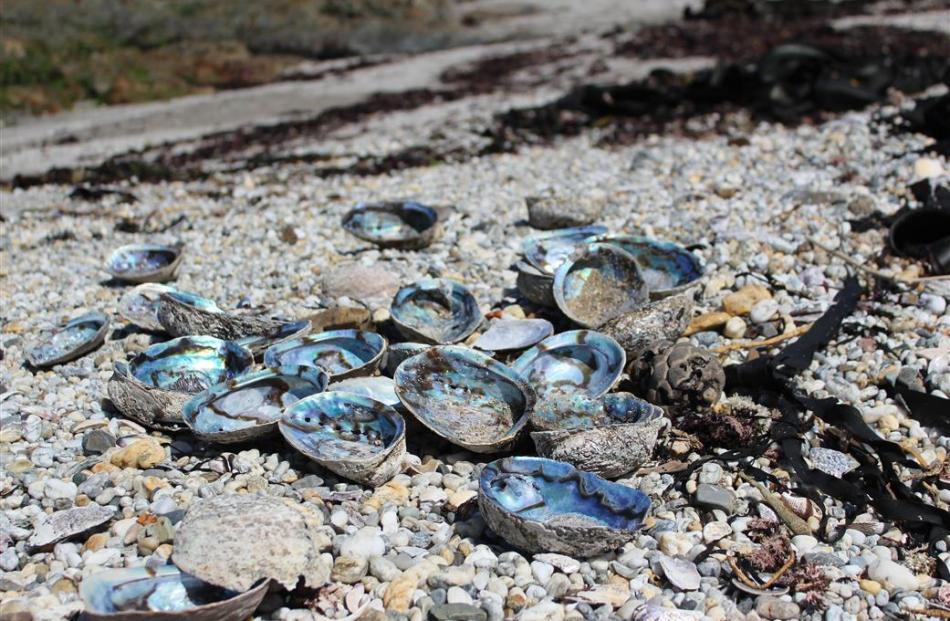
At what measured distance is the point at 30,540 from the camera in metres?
3.66

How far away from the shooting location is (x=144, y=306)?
19.3ft

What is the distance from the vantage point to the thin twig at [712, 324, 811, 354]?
5320 millimetres

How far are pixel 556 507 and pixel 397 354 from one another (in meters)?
1.55

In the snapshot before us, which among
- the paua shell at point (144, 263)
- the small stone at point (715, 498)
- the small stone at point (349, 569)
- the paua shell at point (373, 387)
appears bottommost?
the small stone at point (715, 498)

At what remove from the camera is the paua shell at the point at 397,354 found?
16.1 ft

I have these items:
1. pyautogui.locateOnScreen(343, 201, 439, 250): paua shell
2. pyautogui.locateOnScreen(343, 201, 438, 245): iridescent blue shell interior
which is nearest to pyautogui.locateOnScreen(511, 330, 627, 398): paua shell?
pyautogui.locateOnScreen(343, 201, 439, 250): paua shell

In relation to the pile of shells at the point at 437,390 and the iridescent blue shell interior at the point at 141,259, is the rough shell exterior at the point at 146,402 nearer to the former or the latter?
the pile of shells at the point at 437,390

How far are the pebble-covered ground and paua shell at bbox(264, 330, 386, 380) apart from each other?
2.34ft

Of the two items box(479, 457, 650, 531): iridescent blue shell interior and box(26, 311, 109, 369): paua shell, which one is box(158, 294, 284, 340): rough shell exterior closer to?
box(26, 311, 109, 369): paua shell

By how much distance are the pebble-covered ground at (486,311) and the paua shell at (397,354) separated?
630mm

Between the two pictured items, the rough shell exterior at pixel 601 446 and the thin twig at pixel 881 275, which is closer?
the rough shell exterior at pixel 601 446

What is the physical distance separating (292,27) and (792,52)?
14.7 meters

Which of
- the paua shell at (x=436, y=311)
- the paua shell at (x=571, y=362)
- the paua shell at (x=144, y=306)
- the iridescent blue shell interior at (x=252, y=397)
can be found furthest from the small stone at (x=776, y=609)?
the paua shell at (x=144, y=306)

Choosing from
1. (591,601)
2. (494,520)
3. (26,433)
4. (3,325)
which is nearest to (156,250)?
(3,325)
